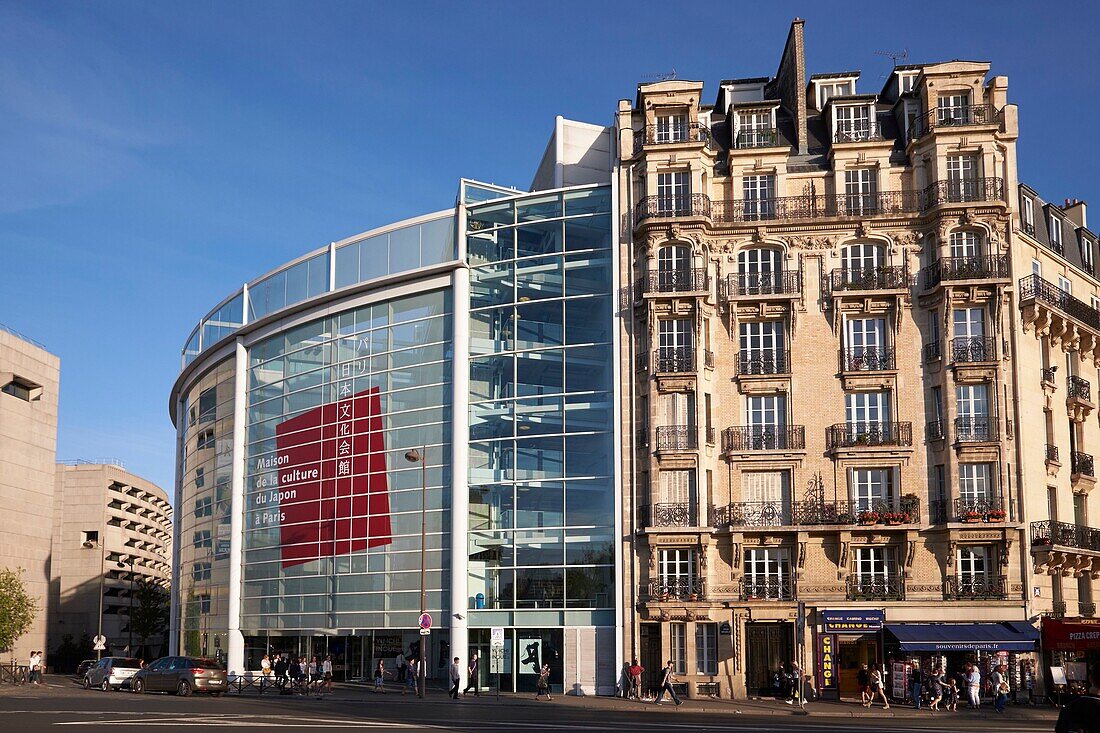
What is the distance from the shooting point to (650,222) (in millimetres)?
46312

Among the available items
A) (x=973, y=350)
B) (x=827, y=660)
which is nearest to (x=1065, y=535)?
(x=973, y=350)

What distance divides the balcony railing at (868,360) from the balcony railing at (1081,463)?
29.6ft

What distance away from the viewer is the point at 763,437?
44.8 m

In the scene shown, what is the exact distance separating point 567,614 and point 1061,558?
18.8 m

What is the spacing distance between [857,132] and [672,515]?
17.4m

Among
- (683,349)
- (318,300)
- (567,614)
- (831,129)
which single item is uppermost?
(831,129)

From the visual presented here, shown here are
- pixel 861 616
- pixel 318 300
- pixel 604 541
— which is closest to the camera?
pixel 861 616

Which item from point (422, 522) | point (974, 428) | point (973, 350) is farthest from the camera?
point (422, 522)

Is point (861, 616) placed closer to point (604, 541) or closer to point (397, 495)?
point (604, 541)

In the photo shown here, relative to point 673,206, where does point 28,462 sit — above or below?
below

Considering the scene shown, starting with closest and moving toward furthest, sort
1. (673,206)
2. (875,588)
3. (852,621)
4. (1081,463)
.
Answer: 1. (852,621)
2. (875,588)
3. (1081,463)
4. (673,206)

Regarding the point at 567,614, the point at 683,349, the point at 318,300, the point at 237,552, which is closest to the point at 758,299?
the point at 683,349

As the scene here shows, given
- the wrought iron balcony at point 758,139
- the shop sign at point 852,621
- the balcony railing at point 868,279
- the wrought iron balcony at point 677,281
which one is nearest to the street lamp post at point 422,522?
the wrought iron balcony at point 677,281

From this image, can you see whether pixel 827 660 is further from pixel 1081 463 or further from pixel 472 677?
pixel 1081 463
